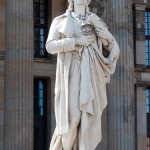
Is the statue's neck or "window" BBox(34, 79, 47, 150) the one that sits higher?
the statue's neck

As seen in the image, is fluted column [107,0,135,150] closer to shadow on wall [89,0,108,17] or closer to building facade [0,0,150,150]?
building facade [0,0,150,150]

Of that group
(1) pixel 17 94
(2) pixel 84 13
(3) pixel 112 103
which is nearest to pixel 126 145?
(3) pixel 112 103

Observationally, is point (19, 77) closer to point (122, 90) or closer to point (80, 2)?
point (122, 90)

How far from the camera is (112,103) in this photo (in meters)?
44.6

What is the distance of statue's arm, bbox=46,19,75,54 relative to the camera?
1205 centimetres

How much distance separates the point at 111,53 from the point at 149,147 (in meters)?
40.8

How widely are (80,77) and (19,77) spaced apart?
98.5 ft

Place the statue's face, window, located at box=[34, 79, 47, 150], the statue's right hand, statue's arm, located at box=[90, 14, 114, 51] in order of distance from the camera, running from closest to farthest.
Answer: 1. the statue's right hand
2. statue's arm, located at box=[90, 14, 114, 51]
3. the statue's face
4. window, located at box=[34, 79, 47, 150]

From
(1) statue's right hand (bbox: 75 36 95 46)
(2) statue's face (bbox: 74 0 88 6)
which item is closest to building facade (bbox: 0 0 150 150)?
(2) statue's face (bbox: 74 0 88 6)

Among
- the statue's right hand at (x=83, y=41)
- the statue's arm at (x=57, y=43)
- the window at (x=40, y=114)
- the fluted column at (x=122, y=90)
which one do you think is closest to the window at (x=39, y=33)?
the window at (x=40, y=114)

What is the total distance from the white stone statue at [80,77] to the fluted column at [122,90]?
104 feet

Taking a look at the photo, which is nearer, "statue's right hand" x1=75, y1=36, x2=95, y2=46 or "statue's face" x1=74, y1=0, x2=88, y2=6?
"statue's right hand" x1=75, y1=36, x2=95, y2=46

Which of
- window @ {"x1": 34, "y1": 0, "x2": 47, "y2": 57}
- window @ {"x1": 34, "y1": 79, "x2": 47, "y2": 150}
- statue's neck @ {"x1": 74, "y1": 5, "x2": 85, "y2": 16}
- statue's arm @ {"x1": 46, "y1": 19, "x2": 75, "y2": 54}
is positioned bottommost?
window @ {"x1": 34, "y1": 79, "x2": 47, "y2": 150}

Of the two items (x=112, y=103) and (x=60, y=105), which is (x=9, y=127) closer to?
(x=112, y=103)
